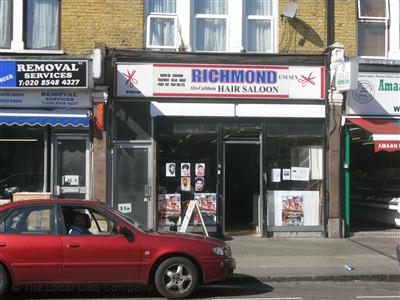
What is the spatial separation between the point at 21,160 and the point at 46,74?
7.49 ft

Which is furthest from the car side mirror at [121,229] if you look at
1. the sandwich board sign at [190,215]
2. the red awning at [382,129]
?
the red awning at [382,129]

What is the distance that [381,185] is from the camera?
55.2 ft

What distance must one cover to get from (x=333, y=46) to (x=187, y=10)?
3.68m

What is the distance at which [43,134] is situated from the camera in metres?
13.8

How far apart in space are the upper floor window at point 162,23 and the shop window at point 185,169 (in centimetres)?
203

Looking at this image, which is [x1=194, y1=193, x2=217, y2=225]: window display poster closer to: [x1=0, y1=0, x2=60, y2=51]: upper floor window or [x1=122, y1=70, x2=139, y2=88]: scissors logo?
[x1=122, y1=70, x2=139, y2=88]: scissors logo

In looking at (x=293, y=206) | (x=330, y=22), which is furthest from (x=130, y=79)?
(x=330, y=22)

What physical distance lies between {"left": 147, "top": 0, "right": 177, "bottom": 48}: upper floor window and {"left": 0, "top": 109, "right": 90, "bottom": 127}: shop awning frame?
2.70 m

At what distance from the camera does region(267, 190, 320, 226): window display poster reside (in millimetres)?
14219

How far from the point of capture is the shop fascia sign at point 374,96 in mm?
14227

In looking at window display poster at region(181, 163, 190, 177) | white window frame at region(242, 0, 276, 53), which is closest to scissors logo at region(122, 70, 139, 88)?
window display poster at region(181, 163, 190, 177)

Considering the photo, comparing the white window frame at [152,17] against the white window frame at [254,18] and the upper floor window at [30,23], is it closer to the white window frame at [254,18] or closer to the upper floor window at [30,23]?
the white window frame at [254,18]

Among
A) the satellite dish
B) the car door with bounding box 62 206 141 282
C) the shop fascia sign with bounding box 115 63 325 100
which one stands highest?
the satellite dish

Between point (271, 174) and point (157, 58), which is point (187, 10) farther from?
point (271, 174)
